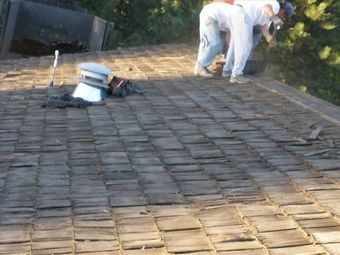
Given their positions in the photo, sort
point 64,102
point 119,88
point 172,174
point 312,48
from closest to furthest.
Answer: point 172,174, point 64,102, point 119,88, point 312,48

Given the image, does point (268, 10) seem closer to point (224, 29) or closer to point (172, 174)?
point (224, 29)

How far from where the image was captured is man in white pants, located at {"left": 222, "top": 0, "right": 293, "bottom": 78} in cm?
616

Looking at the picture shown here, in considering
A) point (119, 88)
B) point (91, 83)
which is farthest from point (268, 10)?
point (91, 83)

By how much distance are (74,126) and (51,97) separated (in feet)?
2.97

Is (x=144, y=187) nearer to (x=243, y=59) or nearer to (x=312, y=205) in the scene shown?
(x=312, y=205)

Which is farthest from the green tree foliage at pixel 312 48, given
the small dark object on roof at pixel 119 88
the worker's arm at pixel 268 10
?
the small dark object on roof at pixel 119 88

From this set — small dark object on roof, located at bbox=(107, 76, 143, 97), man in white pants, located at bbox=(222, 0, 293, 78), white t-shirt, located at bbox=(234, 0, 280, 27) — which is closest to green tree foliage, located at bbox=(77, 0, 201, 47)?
man in white pants, located at bbox=(222, 0, 293, 78)

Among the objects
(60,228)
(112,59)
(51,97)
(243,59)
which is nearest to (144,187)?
(60,228)

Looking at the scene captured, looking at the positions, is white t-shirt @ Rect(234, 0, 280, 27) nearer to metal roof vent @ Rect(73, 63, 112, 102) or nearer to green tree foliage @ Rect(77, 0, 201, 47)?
metal roof vent @ Rect(73, 63, 112, 102)

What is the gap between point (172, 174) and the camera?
3217 mm

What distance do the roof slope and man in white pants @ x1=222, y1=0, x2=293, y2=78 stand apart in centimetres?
90

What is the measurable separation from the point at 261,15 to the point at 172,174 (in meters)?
3.58

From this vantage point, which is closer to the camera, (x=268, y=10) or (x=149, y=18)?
(x=268, y=10)

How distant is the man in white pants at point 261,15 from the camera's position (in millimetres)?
6164
